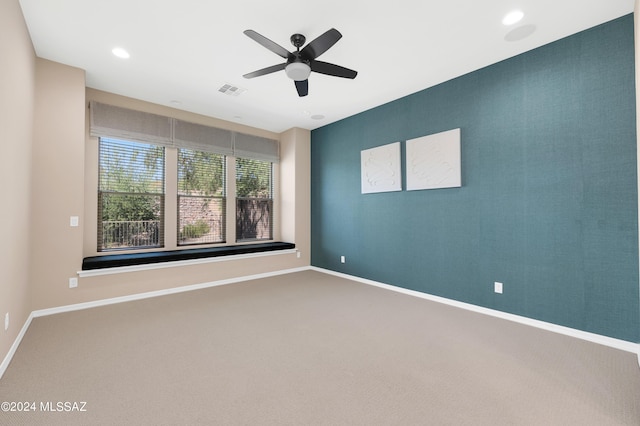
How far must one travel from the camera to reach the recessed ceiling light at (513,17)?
247 cm

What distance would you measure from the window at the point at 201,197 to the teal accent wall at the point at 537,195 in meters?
3.05

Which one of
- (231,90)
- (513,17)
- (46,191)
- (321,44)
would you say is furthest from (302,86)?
(46,191)

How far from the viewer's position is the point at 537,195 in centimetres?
296

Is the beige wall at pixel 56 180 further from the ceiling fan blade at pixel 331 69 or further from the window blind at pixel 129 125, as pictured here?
the ceiling fan blade at pixel 331 69

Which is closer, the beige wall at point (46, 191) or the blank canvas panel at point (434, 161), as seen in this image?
the beige wall at point (46, 191)

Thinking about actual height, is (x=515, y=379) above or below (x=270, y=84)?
below

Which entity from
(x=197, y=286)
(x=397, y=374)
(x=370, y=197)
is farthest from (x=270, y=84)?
(x=397, y=374)

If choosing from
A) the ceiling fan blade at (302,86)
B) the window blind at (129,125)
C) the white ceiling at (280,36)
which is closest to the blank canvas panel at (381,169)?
the white ceiling at (280,36)

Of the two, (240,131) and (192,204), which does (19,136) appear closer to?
(192,204)

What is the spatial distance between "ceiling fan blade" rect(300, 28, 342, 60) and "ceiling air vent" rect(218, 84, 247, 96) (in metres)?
1.63

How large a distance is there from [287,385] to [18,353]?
7.64 feet

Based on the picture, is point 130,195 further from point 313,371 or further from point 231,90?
point 313,371

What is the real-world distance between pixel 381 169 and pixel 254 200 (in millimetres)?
2643

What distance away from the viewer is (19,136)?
8.36 feet
